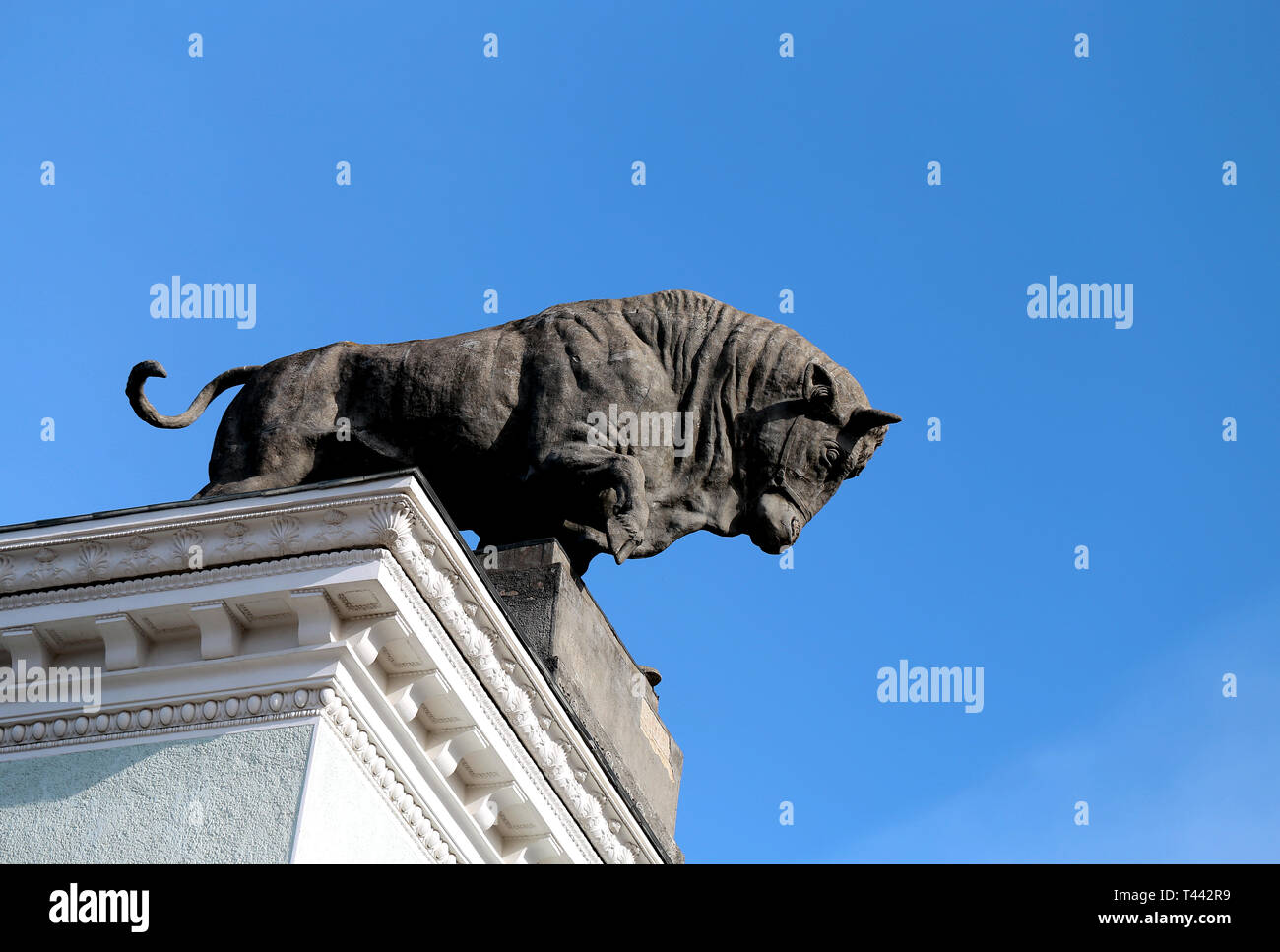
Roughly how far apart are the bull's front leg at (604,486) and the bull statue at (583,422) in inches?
0.4

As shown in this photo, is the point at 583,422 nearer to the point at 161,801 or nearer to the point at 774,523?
the point at 774,523

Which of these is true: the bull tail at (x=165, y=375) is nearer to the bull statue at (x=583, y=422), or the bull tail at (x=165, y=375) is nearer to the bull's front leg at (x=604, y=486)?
the bull statue at (x=583, y=422)

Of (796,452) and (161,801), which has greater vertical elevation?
(796,452)

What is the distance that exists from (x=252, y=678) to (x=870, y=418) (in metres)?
5.57

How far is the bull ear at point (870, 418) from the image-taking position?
13.4 meters

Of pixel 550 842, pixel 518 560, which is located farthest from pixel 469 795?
pixel 518 560

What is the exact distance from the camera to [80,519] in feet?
32.7

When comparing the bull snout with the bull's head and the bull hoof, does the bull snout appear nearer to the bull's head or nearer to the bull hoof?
the bull's head

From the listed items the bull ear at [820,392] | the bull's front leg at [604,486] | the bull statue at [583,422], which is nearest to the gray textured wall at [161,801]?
the bull statue at [583,422]

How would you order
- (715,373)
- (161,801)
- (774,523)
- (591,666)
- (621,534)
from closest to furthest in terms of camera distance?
(161,801) → (591,666) → (621,534) → (774,523) → (715,373)

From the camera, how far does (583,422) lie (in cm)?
1260

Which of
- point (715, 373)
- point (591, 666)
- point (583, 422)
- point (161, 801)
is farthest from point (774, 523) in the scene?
point (161, 801)

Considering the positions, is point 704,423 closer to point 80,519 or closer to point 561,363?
point 561,363
